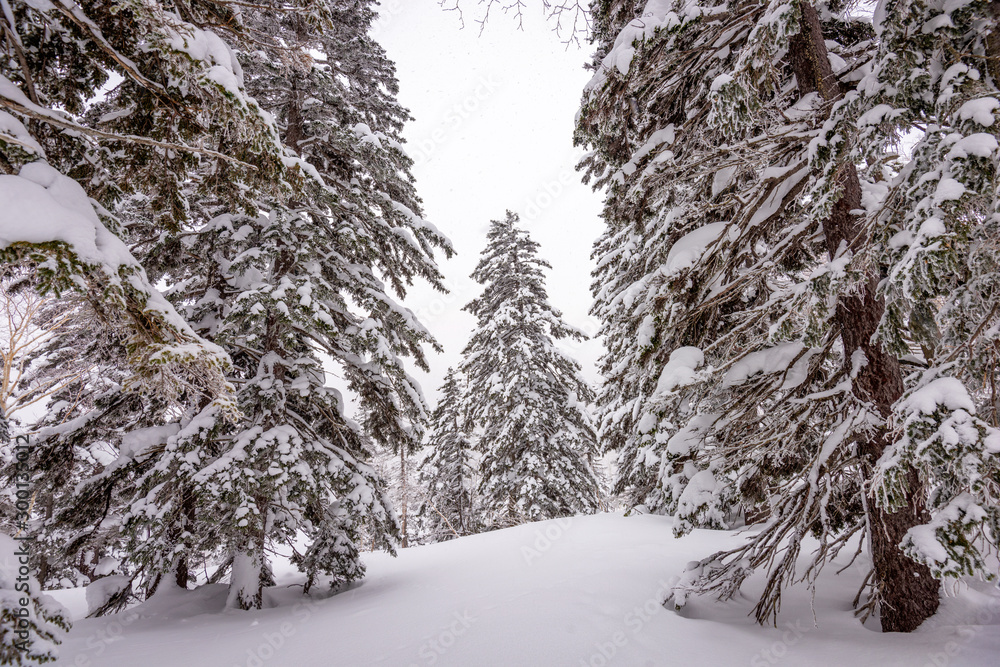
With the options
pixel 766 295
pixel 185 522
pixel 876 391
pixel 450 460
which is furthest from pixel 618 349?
pixel 450 460

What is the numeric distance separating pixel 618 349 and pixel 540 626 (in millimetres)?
5984

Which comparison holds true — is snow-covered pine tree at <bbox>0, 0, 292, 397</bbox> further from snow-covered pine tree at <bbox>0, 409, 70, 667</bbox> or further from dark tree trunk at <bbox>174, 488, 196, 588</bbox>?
dark tree trunk at <bbox>174, 488, 196, 588</bbox>

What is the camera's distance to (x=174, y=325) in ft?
9.67

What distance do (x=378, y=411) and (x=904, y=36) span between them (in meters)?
7.66

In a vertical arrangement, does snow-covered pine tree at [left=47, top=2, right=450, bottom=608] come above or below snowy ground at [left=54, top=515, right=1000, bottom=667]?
above

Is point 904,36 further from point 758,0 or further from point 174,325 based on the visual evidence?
point 174,325

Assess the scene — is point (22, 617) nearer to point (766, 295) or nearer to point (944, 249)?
point (944, 249)

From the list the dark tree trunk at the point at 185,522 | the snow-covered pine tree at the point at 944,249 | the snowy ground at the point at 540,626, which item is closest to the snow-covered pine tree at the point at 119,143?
the snowy ground at the point at 540,626

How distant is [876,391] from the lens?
11.4 ft

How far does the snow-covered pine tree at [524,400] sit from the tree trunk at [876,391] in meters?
10.1

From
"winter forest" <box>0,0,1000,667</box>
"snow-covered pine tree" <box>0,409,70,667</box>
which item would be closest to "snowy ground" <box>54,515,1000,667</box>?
"winter forest" <box>0,0,1000,667</box>

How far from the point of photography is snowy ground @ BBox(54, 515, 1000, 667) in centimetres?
305

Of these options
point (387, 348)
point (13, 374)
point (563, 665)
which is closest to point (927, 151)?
point (563, 665)

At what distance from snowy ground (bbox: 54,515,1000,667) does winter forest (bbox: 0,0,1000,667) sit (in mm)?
46
